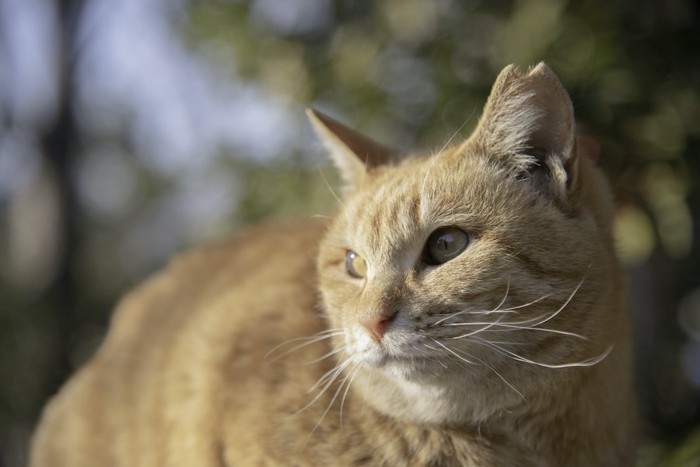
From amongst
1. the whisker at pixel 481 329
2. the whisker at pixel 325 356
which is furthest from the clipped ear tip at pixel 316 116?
the whisker at pixel 481 329

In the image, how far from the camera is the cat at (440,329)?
1737mm

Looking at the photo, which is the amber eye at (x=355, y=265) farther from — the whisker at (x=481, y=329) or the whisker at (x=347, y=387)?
the whisker at (x=481, y=329)

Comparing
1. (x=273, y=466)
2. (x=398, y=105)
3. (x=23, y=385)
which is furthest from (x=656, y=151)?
(x=23, y=385)

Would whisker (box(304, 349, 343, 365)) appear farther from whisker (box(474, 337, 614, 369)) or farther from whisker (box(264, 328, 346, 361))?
whisker (box(474, 337, 614, 369))

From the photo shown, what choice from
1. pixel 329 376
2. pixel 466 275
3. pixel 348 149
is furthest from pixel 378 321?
pixel 348 149

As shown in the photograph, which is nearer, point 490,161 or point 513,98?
point 513,98

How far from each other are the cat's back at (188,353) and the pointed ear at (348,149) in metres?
0.27

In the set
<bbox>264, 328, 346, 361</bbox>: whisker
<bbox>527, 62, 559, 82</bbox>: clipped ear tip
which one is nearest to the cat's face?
Result: <bbox>264, 328, 346, 361</bbox>: whisker

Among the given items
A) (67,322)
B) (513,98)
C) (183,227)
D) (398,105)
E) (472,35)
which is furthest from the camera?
(183,227)

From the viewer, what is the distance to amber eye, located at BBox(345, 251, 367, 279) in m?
2.01

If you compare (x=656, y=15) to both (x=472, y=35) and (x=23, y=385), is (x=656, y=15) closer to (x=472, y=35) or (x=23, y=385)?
(x=472, y=35)

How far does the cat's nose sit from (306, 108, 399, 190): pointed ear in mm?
623

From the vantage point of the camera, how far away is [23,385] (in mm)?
5715

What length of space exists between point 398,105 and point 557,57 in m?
0.97
